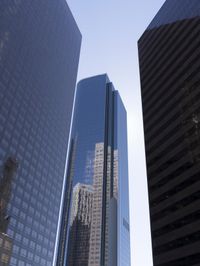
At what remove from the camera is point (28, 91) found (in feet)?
453

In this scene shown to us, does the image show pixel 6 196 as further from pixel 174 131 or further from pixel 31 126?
pixel 31 126

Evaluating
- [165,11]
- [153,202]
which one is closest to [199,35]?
[165,11]

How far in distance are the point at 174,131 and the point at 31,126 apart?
243 ft

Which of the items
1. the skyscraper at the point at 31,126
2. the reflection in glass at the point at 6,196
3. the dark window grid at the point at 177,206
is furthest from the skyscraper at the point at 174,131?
the skyscraper at the point at 31,126

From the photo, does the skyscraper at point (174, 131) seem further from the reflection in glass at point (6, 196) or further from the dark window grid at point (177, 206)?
the reflection in glass at point (6, 196)

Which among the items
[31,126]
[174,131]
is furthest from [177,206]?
[31,126]

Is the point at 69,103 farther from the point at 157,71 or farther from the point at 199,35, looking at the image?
the point at 199,35

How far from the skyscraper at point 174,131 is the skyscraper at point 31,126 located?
135 ft

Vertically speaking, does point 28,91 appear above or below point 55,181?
above

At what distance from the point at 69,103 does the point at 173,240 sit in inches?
4865

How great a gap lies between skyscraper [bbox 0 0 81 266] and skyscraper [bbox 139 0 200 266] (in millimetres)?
41174

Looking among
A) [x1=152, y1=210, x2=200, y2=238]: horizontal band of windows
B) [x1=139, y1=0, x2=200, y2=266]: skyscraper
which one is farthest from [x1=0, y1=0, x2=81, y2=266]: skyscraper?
[x1=152, y1=210, x2=200, y2=238]: horizontal band of windows

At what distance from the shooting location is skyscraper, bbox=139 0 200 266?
63.8m

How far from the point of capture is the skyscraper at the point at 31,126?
11450cm
